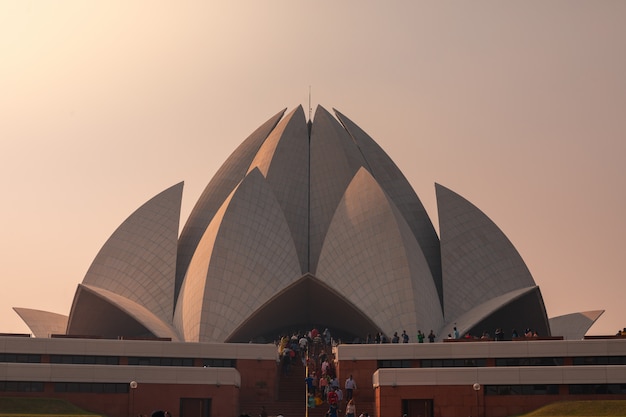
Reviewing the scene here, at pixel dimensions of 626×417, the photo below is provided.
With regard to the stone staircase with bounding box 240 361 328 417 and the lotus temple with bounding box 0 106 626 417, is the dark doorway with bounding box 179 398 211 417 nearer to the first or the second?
the lotus temple with bounding box 0 106 626 417

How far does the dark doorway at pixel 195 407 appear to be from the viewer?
96.6ft

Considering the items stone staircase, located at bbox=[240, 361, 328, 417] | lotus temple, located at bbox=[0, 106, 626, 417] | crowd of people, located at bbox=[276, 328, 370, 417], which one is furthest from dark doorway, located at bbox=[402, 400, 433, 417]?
stone staircase, located at bbox=[240, 361, 328, 417]

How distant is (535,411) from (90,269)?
66.7 ft

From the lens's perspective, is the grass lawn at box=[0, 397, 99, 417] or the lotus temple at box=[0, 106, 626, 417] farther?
the lotus temple at box=[0, 106, 626, 417]

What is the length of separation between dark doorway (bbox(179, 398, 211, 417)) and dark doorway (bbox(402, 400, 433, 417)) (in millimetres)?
5341

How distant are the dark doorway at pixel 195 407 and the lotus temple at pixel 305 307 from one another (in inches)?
1.5

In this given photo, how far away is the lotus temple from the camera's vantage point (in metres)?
29.2

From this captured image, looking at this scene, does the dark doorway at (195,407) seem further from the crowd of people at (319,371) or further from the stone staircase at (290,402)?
the crowd of people at (319,371)

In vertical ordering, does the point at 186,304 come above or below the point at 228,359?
above

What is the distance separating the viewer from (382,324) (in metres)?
37.1

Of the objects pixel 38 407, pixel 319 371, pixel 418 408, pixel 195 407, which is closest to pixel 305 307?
pixel 319 371

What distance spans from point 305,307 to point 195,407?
11.4 m

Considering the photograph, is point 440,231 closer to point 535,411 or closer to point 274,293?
point 274,293

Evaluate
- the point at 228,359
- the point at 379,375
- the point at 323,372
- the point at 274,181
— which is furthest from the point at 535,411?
the point at 274,181
